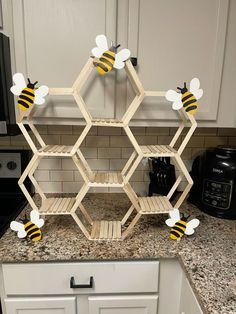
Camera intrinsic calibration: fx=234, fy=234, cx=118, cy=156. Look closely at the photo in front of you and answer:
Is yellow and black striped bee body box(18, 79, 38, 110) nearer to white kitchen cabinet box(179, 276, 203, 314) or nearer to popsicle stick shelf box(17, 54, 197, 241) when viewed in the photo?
popsicle stick shelf box(17, 54, 197, 241)

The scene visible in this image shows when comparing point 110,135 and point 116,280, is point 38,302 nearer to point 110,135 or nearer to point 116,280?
point 116,280

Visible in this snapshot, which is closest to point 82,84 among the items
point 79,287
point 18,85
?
point 18,85

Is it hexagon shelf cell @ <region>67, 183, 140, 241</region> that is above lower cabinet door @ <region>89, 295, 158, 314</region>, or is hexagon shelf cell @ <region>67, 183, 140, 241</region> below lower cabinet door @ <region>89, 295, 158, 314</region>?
above

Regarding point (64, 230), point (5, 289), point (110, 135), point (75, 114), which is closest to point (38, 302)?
point (5, 289)

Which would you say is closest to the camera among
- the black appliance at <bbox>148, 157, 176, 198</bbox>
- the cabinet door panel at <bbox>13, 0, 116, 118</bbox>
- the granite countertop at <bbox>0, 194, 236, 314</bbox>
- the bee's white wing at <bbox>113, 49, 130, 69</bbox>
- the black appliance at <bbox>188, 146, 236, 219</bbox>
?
the granite countertop at <bbox>0, 194, 236, 314</bbox>

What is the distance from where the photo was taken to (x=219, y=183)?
1.09m

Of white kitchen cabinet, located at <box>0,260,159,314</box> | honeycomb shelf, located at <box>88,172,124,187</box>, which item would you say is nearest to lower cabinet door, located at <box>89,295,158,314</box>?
white kitchen cabinet, located at <box>0,260,159,314</box>

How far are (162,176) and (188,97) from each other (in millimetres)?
521

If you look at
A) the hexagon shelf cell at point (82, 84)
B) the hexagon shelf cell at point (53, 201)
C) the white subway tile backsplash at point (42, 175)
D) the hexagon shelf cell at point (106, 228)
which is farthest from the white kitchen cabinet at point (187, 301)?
the white subway tile backsplash at point (42, 175)

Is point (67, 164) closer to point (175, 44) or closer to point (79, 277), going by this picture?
point (79, 277)

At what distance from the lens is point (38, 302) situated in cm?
91

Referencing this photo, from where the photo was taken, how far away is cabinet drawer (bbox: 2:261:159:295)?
88cm

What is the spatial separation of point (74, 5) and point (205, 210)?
3.60 ft

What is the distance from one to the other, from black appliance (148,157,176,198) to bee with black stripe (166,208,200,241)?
0.35 m
